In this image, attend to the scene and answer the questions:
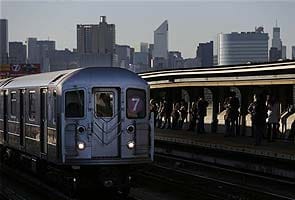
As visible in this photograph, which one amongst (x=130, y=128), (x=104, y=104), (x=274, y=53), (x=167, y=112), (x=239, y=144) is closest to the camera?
(x=104, y=104)

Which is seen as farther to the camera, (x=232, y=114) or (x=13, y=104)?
(x=232, y=114)

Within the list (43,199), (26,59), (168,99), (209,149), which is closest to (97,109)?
(43,199)

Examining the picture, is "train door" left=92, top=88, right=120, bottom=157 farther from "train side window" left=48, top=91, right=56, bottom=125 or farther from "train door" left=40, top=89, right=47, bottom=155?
"train door" left=40, top=89, right=47, bottom=155

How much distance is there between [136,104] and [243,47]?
6964 centimetres

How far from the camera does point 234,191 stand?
14.2m

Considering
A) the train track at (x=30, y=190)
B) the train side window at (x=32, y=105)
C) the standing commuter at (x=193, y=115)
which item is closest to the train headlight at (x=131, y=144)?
the train track at (x=30, y=190)

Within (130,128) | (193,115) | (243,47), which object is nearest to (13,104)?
(130,128)

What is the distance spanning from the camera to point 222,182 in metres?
15.6

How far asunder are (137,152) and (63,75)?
2342 mm

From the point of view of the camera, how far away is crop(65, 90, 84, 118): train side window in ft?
41.3

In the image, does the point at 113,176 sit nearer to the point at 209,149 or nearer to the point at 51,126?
the point at 51,126

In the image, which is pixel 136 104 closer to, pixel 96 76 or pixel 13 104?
pixel 96 76

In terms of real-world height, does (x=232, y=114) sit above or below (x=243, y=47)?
below

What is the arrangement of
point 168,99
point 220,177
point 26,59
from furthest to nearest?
point 26,59, point 168,99, point 220,177
